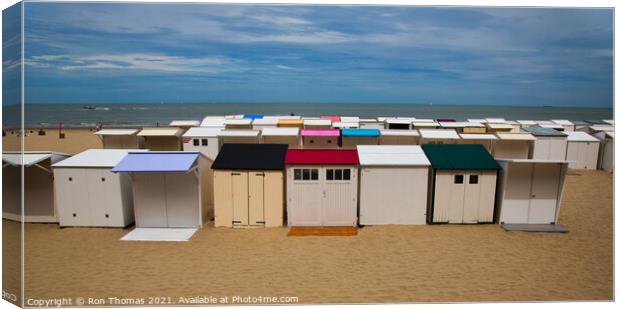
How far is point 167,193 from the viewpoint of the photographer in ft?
32.8

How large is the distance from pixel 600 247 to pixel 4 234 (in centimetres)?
1172

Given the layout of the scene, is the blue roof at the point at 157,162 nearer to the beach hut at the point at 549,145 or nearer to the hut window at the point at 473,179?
the hut window at the point at 473,179

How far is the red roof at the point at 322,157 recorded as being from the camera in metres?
9.80

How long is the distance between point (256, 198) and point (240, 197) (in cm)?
40

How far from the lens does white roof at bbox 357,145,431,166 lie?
10.0 m

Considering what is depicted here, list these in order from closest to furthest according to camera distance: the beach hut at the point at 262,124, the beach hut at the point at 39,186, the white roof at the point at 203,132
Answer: the beach hut at the point at 39,186 → the white roof at the point at 203,132 → the beach hut at the point at 262,124

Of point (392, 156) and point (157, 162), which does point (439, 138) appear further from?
point (157, 162)

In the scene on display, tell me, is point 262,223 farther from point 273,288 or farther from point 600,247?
point 600,247

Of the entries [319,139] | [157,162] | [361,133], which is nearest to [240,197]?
[157,162]

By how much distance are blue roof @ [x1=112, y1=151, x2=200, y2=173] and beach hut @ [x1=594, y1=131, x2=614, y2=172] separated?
19690 millimetres

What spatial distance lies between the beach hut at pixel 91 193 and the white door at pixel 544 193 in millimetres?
10363

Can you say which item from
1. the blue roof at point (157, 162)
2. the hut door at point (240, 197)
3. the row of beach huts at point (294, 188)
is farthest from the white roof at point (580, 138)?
the blue roof at point (157, 162)

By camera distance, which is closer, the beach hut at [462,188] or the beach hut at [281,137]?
the beach hut at [462,188]

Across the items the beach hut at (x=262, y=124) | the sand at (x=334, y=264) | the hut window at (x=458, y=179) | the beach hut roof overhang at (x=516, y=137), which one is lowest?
the sand at (x=334, y=264)
